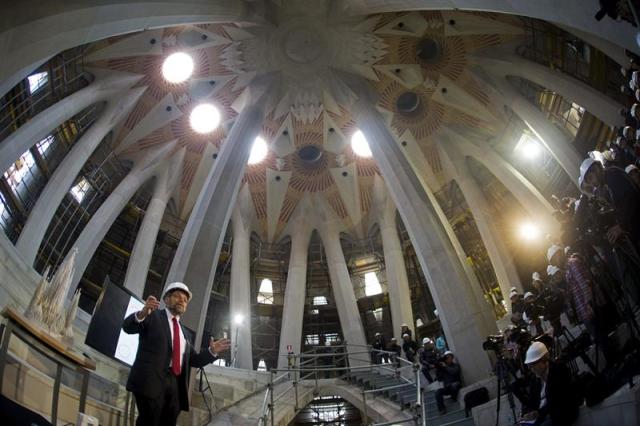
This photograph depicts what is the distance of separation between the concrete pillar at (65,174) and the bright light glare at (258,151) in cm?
518

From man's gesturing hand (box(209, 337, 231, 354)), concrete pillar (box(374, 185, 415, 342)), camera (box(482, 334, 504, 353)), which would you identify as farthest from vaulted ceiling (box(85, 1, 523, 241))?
man's gesturing hand (box(209, 337, 231, 354))

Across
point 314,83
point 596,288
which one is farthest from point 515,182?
point 596,288

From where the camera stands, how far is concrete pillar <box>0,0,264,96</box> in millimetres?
6512

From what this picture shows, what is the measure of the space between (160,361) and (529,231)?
668 inches

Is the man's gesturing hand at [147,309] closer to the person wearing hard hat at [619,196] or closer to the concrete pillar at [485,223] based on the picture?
the person wearing hard hat at [619,196]

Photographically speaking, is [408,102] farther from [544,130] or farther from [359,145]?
[544,130]

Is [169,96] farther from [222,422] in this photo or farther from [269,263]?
Result: [222,422]

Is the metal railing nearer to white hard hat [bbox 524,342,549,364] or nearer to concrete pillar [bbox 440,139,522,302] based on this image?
white hard hat [bbox 524,342,549,364]

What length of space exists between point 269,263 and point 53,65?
13.0m

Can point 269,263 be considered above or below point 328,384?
above

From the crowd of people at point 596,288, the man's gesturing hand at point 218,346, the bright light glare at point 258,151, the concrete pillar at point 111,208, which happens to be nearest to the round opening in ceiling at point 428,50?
the bright light glare at point 258,151

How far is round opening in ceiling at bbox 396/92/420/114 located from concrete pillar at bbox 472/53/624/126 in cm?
293

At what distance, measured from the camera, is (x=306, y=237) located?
22000mm

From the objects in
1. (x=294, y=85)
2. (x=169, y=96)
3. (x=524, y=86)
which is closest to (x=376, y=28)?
(x=294, y=85)
